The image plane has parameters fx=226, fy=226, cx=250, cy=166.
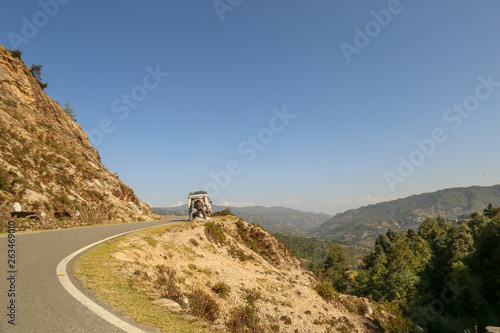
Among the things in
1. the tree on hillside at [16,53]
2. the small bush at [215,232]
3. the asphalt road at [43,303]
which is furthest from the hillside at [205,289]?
the tree on hillside at [16,53]

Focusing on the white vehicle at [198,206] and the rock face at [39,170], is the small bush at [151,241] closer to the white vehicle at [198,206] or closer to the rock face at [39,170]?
the rock face at [39,170]

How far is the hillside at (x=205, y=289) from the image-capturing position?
7.02m

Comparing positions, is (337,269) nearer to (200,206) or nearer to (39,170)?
(200,206)

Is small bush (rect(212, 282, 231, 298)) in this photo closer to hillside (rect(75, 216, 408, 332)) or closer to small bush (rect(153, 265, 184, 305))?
hillside (rect(75, 216, 408, 332))

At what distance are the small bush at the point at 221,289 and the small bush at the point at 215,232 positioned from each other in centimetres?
952

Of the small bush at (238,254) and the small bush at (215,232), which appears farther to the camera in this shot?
the small bush at (238,254)

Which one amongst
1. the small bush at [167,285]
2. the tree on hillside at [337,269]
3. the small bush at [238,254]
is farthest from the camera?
the tree on hillside at [337,269]

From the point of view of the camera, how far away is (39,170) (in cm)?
2528

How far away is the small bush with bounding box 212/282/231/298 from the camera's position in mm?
14456

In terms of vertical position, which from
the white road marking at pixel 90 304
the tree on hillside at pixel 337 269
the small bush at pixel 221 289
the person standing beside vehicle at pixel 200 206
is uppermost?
the person standing beside vehicle at pixel 200 206

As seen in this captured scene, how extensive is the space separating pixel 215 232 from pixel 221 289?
1180 cm

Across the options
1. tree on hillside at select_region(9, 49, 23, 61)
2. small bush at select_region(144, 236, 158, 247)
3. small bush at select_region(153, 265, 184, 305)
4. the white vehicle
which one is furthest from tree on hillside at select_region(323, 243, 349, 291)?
tree on hillside at select_region(9, 49, 23, 61)

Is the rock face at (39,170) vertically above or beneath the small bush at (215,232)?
above

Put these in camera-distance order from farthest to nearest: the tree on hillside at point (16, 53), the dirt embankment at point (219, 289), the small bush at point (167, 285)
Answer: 1. the tree on hillside at point (16, 53)
2. the dirt embankment at point (219, 289)
3. the small bush at point (167, 285)
